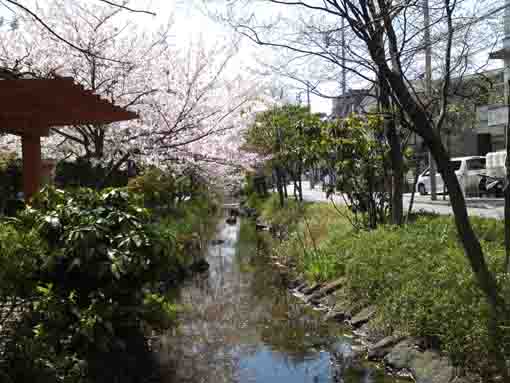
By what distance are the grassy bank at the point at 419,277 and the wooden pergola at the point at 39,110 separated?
13.4 feet

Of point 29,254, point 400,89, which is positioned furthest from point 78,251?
point 400,89

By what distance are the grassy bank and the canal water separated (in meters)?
0.66

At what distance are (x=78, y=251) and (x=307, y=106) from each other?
19.0 m

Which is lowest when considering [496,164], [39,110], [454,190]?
[454,190]

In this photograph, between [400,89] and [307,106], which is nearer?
[400,89]

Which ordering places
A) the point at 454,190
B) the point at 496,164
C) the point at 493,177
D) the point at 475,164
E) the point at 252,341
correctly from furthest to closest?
the point at 475,164, the point at 493,177, the point at 496,164, the point at 252,341, the point at 454,190

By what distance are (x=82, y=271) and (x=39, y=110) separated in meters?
2.31

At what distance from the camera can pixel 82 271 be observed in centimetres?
550

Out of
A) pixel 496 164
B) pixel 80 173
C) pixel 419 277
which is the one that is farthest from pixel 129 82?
pixel 496 164

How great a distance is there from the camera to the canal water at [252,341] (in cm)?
610

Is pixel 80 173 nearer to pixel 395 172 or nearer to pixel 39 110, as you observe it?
pixel 39 110

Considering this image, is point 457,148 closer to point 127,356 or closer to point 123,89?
point 123,89

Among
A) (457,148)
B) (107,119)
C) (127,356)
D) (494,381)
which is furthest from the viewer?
(457,148)

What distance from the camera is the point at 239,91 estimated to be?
A: 52.1 feet
